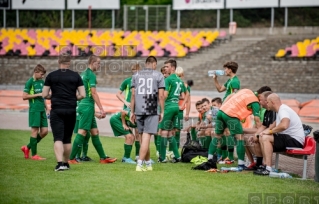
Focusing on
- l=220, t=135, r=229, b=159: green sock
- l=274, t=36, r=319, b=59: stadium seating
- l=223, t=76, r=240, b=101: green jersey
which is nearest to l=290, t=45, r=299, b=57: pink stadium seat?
l=274, t=36, r=319, b=59: stadium seating

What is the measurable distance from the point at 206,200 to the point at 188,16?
3548 centimetres

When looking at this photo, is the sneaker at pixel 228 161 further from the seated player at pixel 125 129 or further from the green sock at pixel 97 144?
the green sock at pixel 97 144

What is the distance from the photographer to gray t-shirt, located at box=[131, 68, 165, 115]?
11055 mm

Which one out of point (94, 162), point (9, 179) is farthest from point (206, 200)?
point (94, 162)

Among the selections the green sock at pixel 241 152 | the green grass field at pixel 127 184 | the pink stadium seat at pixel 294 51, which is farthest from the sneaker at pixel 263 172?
the pink stadium seat at pixel 294 51

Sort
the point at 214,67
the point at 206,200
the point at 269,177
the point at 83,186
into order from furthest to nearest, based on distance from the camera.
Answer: the point at 214,67
the point at 269,177
the point at 83,186
the point at 206,200

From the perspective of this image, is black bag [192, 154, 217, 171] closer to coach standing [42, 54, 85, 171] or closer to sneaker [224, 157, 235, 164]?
sneaker [224, 157, 235, 164]

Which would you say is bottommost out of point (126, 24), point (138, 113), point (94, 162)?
point (94, 162)

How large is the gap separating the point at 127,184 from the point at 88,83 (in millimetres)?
3218

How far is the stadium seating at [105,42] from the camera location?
115 ft

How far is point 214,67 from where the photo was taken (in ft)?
110

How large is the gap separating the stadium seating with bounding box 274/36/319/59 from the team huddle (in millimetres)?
19223

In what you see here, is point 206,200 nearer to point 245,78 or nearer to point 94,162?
point 94,162

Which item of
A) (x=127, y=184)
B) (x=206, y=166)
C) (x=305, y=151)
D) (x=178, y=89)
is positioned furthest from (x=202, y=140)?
(x=127, y=184)
